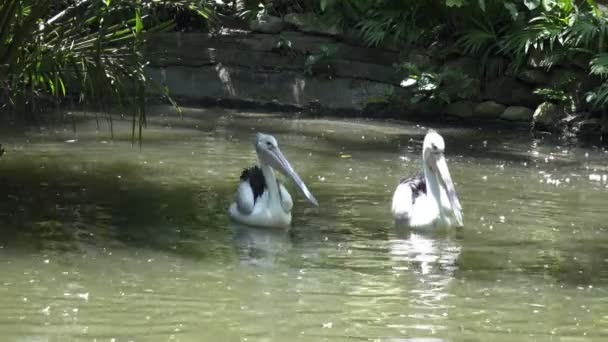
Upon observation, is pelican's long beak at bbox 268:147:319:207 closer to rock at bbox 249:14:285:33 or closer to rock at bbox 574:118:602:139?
rock at bbox 574:118:602:139

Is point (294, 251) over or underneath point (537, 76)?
underneath

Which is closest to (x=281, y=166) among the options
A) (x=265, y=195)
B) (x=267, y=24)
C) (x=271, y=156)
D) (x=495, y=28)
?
(x=271, y=156)

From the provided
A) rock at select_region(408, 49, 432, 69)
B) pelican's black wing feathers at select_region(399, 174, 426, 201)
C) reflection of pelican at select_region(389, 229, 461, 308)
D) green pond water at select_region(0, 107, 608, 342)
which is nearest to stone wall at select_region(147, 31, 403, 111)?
rock at select_region(408, 49, 432, 69)

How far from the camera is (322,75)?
53.0 ft

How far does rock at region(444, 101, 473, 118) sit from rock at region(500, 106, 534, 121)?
0.48 m

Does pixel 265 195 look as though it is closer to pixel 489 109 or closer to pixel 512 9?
pixel 489 109

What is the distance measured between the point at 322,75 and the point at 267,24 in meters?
1.49

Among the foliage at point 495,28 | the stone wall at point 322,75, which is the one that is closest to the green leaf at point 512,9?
the foliage at point 495,28

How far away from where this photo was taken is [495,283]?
6.29m

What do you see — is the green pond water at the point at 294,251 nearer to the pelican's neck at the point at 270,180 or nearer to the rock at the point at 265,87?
the pelican's neck at the point at 270,180

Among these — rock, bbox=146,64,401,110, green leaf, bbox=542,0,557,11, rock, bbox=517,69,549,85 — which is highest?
green leaf, bbox=542,0,557,11

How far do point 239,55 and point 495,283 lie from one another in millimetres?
10948

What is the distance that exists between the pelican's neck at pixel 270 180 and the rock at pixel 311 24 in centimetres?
854

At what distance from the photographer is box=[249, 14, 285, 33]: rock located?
55.8 ft
